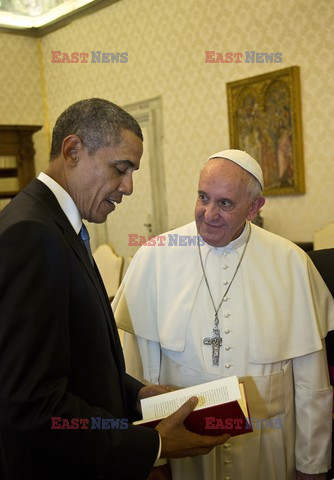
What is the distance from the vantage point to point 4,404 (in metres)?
1.23

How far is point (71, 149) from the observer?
1.51 m

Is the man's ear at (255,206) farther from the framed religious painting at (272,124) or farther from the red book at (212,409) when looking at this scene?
the framed religious painting at (272,124)

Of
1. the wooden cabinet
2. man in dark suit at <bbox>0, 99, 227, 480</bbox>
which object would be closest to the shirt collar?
man in dark suit at <bbox>0, 99, 227, 480</bbox>

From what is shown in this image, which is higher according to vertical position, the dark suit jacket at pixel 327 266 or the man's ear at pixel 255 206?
the man's ear at pixel 255 206

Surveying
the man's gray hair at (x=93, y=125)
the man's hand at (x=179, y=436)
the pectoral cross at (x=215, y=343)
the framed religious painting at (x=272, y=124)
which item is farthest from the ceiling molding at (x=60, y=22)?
the man's hand at (x=179, y=436)

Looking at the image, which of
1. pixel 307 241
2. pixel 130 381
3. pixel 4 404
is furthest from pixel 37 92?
pixel 4 404

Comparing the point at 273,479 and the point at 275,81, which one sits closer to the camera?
the point at 273,479

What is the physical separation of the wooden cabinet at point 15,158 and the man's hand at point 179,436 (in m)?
6.59

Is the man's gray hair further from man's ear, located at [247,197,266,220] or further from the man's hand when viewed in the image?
man's ear, located at [247,197,266,220]

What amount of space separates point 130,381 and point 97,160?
0.87 meters

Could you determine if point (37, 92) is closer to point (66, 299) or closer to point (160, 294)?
point (160, 294)

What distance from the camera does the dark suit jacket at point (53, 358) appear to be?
3.99 ft

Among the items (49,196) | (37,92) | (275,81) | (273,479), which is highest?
(37,92)

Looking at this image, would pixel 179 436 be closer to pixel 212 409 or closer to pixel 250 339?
pixel 212 409
